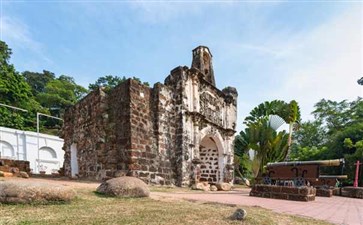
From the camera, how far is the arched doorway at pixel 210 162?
16016 mm

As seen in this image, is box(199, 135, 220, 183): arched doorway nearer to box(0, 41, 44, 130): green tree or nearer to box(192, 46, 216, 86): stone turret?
box(192, 46, 216, 86): stone turret

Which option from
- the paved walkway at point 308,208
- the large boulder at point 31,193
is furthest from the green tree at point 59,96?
the large boulder at point 31,193

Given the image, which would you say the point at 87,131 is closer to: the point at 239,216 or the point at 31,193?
the point at 31,193

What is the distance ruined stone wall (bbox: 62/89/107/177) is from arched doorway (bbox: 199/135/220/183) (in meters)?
6.30

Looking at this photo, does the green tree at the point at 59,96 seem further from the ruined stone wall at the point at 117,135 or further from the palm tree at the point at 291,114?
the ruined stone wall at the point at 117,135

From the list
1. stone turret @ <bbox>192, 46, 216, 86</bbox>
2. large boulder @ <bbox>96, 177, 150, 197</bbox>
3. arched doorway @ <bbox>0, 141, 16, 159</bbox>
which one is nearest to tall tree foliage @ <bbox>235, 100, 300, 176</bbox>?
stone turret @ <bbox>192, 46, 216, 86</bbox>

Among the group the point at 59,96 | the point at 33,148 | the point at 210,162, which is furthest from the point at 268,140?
the point at 59,96

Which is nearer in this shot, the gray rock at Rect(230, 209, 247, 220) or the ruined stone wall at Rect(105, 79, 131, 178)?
the gray rock at Rect(230, 209, 247, 220)

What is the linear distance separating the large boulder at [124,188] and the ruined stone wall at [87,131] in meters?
4.76

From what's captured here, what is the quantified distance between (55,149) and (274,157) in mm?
19954

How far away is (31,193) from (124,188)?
6.81 ft

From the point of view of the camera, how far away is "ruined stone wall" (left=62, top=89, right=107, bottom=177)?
38.8 feet

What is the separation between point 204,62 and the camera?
672 inches

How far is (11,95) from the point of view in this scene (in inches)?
1284
